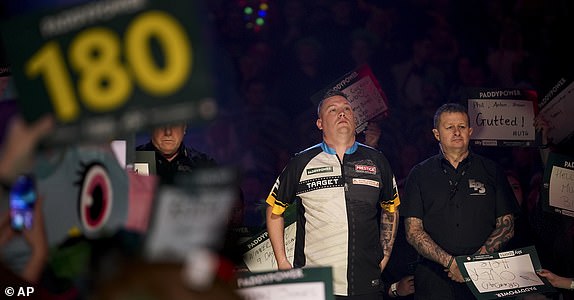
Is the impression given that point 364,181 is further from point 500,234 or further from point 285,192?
point 500,234

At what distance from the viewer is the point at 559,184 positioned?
6719 millimetres

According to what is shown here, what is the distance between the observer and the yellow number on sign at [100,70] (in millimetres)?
2479

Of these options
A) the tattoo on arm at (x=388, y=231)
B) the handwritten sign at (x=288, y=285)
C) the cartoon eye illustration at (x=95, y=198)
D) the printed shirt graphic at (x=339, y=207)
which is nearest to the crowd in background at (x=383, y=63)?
the printed shirt graphic at (x=339, y=207)

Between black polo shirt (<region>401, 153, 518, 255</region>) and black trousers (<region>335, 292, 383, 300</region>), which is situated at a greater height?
black polo shirt (<region>401, 153, 518, 255</region>)

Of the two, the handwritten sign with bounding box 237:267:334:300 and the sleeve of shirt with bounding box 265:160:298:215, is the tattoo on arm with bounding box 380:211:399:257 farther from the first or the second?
the handwritten sign with bounding box 237:267:334:300

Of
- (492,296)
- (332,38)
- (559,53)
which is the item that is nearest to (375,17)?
(332,38)

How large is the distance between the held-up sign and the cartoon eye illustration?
0.52 metres

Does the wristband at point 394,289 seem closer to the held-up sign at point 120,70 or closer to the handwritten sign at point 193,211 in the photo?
the handwritten sign at point 193,211

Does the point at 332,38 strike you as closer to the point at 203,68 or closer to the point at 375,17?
the point at 375,17

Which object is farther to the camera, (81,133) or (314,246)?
(314,246)

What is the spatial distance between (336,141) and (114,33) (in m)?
4.12

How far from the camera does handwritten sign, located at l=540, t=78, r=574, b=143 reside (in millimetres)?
7371

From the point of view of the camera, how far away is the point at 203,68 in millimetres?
2436

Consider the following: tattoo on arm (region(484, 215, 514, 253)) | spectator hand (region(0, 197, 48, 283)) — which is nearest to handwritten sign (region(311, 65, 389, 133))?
tattoo on arm (region(484, 215, 514, 253))
